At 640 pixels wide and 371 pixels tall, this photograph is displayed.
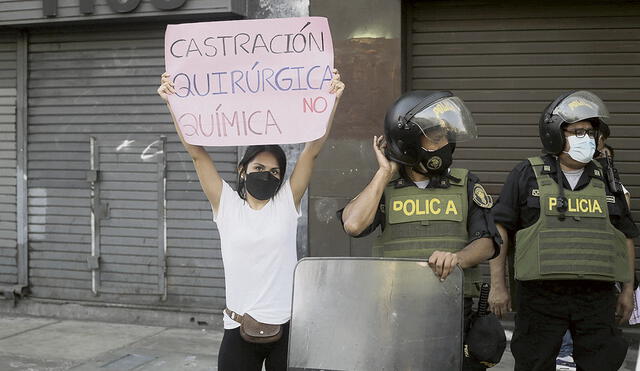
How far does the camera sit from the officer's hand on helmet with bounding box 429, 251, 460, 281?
2688 millimetres

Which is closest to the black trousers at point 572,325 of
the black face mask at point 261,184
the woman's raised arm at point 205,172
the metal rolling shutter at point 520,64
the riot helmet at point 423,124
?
the riot helmet at point 423,124

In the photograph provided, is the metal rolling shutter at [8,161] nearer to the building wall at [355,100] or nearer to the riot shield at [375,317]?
the building wall at [355,100]

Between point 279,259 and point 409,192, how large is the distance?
66 centimetres

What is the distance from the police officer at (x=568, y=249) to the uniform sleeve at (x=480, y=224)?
30.7 inches

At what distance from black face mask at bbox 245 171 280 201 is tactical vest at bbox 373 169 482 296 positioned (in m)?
0.55

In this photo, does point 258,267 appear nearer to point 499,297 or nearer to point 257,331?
point 257,331

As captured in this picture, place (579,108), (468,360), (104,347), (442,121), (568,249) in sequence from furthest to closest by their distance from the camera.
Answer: (104,347) < (579,108) < (568,249) < (442,121) < (468,360)

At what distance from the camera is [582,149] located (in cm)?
409

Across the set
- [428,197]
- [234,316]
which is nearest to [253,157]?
[234,316]

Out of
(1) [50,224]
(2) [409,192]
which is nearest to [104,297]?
(1) [50,224]

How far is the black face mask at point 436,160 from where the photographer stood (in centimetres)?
343

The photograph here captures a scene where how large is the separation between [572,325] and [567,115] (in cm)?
112

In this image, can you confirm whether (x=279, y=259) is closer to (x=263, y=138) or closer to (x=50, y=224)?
(x=263, y=138)

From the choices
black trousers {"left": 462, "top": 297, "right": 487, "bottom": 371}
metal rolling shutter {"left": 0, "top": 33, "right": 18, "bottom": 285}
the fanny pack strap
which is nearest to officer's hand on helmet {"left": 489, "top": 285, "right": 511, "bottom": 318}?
black trousers {"left": 462, "top": 297, "right": 487, "bottom": 371}
